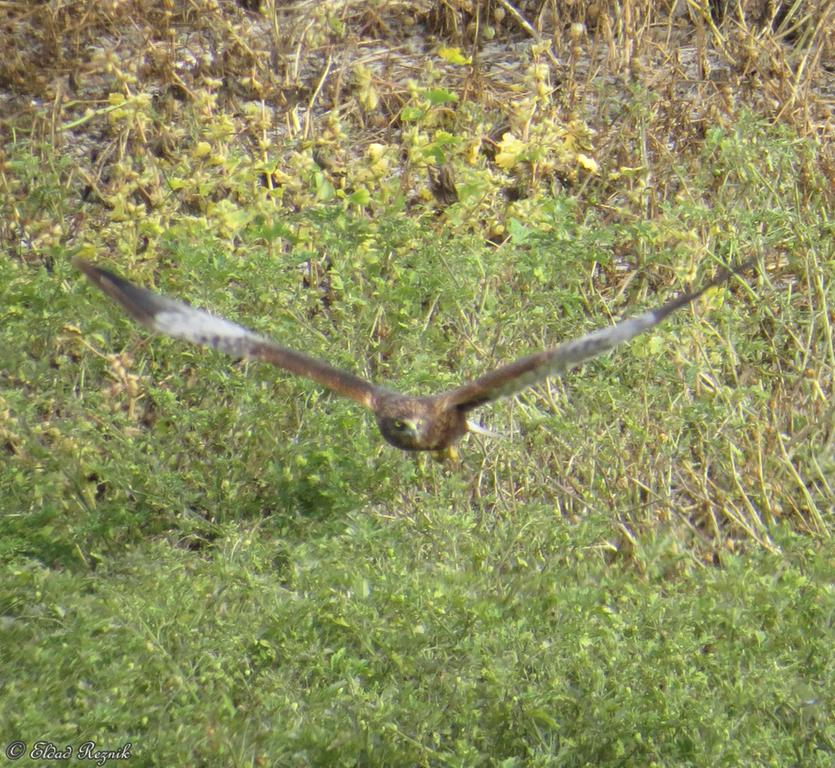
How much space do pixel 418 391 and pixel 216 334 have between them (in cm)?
112

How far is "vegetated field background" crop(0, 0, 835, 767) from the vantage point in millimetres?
4242

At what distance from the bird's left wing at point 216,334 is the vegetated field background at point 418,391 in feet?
1.84

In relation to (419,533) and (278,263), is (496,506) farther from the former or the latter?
(278,263)

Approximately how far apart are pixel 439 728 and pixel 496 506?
1.71 meters

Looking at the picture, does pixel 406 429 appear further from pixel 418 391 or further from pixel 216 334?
pixel 418 391

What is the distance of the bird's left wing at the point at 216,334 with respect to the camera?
476 cm

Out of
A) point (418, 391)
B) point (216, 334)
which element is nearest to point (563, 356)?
point (216, 334)

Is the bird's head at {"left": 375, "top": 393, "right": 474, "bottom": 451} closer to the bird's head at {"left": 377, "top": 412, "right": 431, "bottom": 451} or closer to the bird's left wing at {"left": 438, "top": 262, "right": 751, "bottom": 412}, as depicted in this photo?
the bird's head at {"left": 377, "top": 412, "right": 431, "bottom": 451}

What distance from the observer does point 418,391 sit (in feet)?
18.6

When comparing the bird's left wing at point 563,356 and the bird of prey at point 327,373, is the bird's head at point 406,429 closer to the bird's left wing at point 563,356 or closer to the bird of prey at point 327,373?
the bird of prey at point 327,373

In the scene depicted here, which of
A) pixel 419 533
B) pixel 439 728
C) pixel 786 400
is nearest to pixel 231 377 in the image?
pixel 419 533

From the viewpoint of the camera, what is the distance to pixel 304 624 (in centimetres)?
450

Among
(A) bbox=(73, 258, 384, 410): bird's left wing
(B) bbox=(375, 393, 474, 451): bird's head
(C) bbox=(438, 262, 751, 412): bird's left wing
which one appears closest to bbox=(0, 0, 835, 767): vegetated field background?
(B) bbox=(375, 393, 474, 451): bird's head

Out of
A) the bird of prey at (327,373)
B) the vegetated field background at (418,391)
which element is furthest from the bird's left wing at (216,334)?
the vegetated field background at (418,391)
